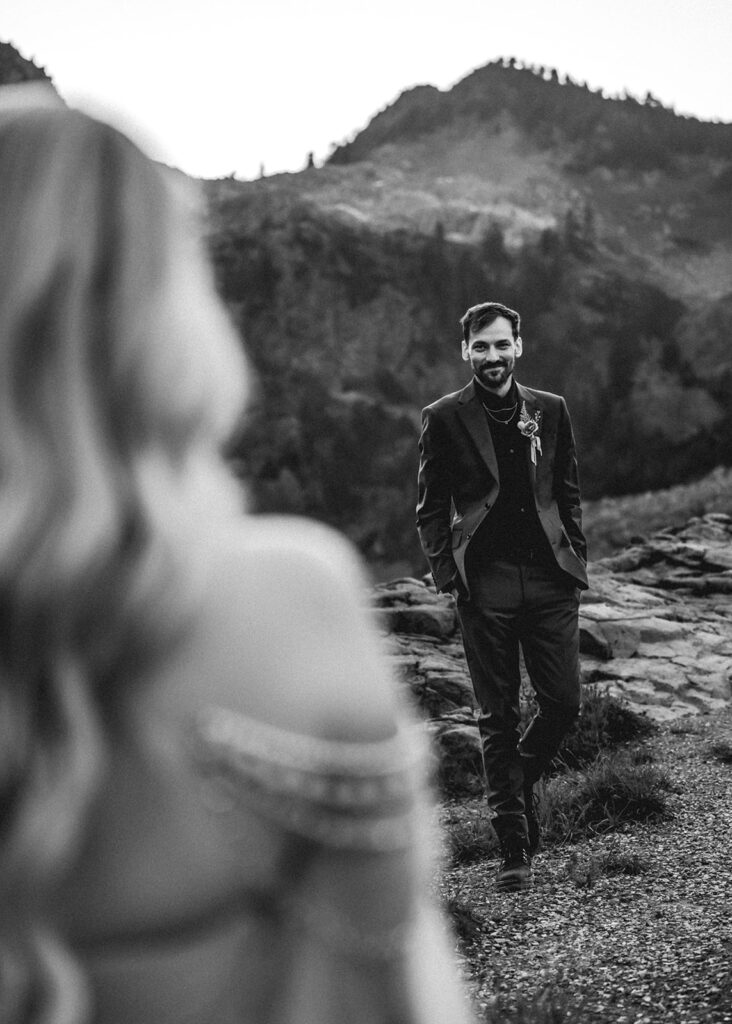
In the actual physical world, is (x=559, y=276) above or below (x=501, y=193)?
below

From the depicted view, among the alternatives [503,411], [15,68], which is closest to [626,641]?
[503,411]

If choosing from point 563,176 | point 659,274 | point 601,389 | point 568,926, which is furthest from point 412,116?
point 568,926

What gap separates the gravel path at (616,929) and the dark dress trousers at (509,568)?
417 millimetres

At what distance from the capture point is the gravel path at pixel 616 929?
3.34m

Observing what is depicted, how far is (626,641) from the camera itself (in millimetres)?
9945

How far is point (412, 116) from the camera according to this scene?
63781mm

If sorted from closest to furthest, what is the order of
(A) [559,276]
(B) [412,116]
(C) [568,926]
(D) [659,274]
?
(C) [568,926] → (A) [559,276] → (D) [659,274] → (B) [412,116]

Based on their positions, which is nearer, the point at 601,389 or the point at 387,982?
the point at 387,982

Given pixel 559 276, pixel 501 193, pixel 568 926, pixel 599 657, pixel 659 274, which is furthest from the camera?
pixel 501 193

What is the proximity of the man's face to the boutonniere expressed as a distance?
0.15 metres

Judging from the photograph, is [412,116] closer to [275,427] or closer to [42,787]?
[275,427]

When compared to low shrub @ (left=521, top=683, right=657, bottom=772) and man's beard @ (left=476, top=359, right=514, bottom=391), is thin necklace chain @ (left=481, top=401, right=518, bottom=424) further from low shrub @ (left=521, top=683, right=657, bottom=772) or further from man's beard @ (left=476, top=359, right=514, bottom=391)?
low shrub @ (left=521, top=683, right=657, bottom=772)

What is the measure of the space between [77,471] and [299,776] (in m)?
0.31

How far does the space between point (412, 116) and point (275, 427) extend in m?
36.5
